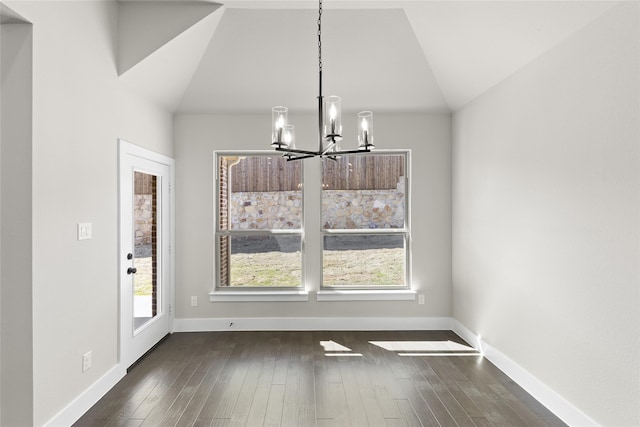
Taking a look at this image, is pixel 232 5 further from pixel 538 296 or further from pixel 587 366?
pixel 587 366

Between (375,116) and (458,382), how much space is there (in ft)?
9.39

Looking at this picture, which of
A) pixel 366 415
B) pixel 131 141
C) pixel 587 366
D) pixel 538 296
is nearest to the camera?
pixel 587 366

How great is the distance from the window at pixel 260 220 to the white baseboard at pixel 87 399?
1613mm

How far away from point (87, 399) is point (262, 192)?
8.56 feet

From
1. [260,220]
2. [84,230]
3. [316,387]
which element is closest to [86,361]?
[84,230]

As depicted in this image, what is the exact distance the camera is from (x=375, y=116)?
4469mm

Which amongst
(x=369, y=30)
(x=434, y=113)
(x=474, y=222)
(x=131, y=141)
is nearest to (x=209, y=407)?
(x=131, y=141)

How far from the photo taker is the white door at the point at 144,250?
3307 mm

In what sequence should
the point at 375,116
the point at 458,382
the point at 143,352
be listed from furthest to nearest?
1. the point at 375,116
2. the point at 143,352
3. the point at 458,382

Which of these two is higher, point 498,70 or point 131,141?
point 498,70

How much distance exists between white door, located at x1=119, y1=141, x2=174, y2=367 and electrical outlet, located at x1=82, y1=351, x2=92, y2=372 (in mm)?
439

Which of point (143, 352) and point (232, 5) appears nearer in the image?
point (232, 5)

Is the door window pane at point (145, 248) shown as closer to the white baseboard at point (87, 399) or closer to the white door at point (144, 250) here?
the white door at point (144, 250)

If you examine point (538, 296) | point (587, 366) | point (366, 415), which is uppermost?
point (538, 296)
